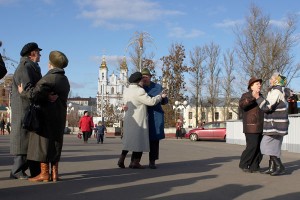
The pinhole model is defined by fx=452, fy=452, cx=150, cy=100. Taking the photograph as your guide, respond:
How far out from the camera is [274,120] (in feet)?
26.7

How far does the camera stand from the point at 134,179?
7176mm

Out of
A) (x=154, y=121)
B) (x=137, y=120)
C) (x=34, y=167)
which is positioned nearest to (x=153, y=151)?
(x=154, y=121)

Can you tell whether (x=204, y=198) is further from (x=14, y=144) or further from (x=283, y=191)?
(x=14, y=144)

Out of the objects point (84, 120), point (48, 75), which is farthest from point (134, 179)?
point (84, 120)

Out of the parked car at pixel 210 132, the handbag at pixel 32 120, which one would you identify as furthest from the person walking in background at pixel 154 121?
the parked car at pixel 210 132

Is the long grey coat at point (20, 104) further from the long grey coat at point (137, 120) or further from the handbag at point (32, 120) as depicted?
the long grey coat at point (137, 120)

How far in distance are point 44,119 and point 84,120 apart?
58.1 feet

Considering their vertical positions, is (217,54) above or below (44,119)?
above

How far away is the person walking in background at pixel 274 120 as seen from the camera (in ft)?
26.5

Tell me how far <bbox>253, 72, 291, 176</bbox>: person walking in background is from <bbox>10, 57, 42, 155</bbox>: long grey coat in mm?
3997

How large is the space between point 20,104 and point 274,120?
4.41 m

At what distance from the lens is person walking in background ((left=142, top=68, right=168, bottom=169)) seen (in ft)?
29.8

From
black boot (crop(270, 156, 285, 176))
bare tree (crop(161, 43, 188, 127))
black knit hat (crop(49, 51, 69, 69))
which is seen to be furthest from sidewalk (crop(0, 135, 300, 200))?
bare tree (crop(161, 43, 188, 127))

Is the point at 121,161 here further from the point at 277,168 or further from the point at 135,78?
the point at 277,168
